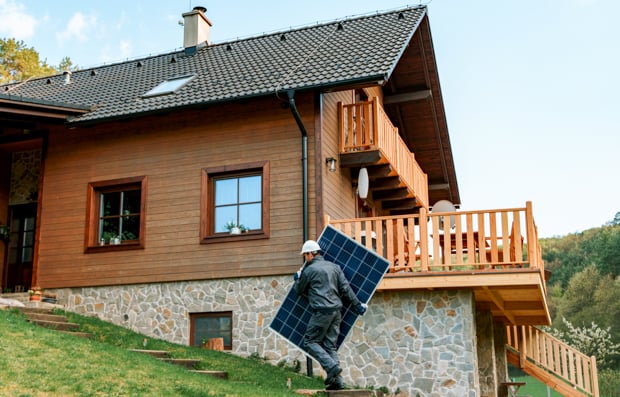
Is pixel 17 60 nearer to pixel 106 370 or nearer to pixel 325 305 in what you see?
pixel 106 370

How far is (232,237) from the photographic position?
47.6 feet

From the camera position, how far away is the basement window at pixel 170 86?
15.9m

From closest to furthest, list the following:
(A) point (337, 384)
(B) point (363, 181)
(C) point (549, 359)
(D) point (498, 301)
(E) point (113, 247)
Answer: (A) point (337, 384) → (D) point (498, 301) → (B) point (363, 181) → (E) point (113, 247) → (C) point (549, 359)

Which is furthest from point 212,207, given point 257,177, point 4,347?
point 4,347

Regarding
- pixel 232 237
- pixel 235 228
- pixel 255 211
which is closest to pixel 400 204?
pixel 255 211

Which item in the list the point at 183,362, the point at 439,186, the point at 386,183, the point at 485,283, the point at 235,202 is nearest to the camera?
the point at 183,362

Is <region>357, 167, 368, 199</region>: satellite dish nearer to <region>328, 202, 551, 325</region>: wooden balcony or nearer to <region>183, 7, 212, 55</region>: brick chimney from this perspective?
<region>328, 202, 551, 325</region>: wooden balcony

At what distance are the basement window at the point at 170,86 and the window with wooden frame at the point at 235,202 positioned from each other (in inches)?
80.6

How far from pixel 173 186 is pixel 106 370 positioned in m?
6.29

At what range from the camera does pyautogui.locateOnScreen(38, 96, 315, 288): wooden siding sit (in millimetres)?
14258

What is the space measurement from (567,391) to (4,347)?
503 inches

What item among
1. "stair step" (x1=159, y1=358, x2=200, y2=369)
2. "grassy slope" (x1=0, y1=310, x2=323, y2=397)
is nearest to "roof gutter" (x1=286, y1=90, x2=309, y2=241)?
"grassy slope" (x1=0, y1=310, x2=323, y2=397)

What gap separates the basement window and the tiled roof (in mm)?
162

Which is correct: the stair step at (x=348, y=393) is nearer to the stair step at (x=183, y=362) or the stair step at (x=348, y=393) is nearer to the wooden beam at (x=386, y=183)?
the stair step at (x=183, y=362)
